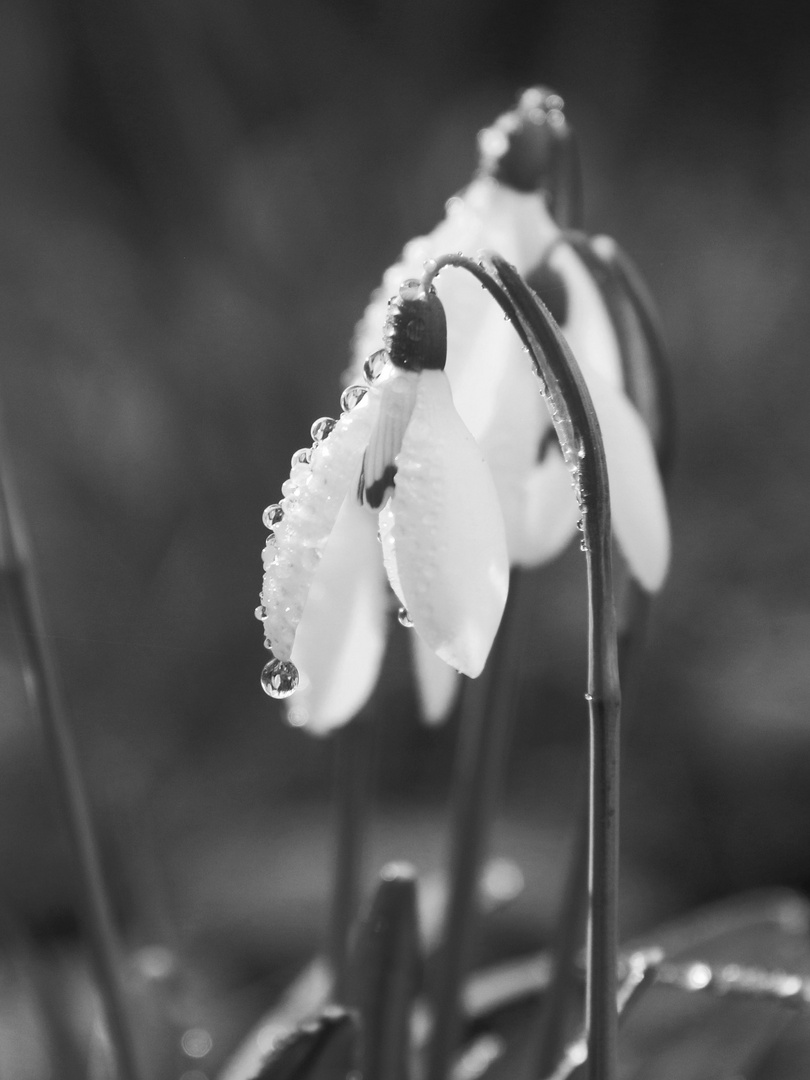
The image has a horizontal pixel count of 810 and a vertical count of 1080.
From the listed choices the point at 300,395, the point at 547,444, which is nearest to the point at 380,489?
the point at 547,444

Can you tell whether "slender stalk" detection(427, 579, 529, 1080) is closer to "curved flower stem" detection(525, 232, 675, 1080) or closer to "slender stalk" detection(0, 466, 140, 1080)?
"curved flower stem" detection(525, 232, 675, 1080)

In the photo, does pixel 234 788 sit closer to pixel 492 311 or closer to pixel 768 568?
pixel 768 568

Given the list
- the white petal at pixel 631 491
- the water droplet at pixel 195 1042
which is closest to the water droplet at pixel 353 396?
the white petal at pixel 631 491

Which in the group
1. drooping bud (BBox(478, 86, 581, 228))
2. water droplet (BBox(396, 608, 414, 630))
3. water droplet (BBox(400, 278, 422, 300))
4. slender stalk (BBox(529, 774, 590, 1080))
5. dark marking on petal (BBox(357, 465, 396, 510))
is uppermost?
drooping bud (BBox(478, 86, 581, 228))

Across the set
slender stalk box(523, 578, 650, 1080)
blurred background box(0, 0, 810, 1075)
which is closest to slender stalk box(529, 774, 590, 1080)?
slender stalk box(523, 578, 650, 1080)

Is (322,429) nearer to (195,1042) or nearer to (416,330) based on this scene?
(416,330)

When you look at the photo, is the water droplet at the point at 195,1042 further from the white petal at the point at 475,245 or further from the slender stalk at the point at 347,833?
the white petal at the point at 475,245
